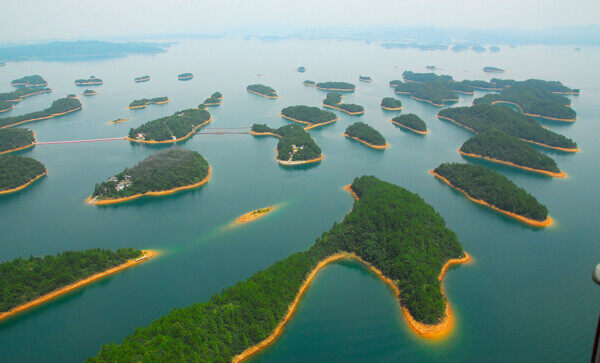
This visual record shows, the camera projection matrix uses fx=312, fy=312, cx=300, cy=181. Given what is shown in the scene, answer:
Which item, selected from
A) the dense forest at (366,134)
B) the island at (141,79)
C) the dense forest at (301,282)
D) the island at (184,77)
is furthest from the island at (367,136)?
the island at (141,79)

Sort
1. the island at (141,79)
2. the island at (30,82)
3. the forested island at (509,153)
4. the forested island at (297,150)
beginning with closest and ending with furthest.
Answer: the forested island at (509,153), the forested island at (297,150), the island at (30,82), the island at (141,79)

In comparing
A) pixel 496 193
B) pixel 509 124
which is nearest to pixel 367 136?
pixel 496 193

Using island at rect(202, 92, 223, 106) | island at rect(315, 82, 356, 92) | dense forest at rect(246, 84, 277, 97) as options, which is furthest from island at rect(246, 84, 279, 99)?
island at rect(315, 82, 356, 92)

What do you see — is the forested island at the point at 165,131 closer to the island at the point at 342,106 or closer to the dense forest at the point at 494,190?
the island at the point at 342,106

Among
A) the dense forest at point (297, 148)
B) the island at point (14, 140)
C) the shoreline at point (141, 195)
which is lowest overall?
the island at point (14, 140)

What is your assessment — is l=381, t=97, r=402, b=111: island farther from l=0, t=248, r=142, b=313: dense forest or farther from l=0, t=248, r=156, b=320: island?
l=0, t=248, r=142, b=313: dense forest

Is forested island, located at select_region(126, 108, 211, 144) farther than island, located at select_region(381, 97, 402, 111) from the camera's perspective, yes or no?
No

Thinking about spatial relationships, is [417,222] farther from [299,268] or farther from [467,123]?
[467,123]
